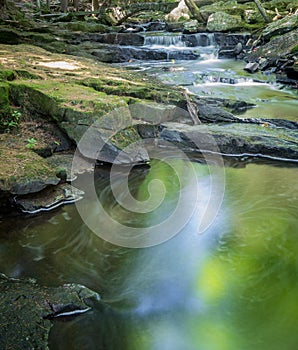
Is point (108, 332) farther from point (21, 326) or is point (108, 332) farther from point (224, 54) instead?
point (224, 54)

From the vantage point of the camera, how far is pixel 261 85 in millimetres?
13188

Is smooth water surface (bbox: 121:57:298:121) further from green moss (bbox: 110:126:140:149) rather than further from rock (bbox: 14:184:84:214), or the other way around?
rock (bbox: 14:184:84:214)

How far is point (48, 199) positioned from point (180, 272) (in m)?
2.33

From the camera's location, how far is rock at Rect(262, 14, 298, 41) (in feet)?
55.1

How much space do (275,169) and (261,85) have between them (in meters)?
7.73

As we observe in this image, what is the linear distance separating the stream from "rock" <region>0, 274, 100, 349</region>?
0.10 m

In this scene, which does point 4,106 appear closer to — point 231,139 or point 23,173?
point 23,173

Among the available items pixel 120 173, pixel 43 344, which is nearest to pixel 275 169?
pixel 120 173

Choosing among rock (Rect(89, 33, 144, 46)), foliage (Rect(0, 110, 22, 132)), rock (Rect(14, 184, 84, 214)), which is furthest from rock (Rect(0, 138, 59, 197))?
rock (Rect(89, 33, 144, 46))

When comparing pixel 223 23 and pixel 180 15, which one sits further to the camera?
pixel 180 15

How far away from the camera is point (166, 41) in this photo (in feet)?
65.7

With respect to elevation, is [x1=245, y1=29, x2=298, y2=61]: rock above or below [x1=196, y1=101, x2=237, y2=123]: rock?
above

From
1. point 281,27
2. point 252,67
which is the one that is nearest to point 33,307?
point 252,67

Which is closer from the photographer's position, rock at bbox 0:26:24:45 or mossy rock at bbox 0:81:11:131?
mossy rock at bbox 0:81:11:131
